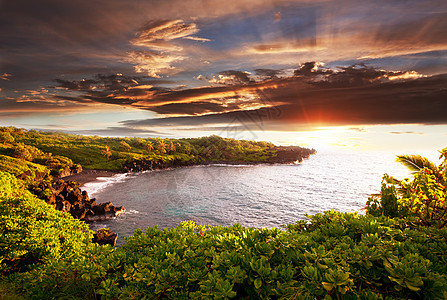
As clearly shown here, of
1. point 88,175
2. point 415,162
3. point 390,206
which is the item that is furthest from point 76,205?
point 415,162

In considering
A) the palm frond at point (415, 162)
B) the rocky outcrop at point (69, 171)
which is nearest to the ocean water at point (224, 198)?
the rocky outcrop at point (69, 171)

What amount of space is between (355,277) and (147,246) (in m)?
5.69

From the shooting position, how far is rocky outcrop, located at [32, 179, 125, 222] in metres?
38.4

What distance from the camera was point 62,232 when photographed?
508 inches

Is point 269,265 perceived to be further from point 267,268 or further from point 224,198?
point 224,198

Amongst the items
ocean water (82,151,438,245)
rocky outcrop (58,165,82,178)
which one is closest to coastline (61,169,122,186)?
rocky outcrop (58,165,82,178)

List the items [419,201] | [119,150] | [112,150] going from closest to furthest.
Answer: [419,201] → [112,150] → [119,150]

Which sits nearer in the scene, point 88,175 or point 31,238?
point 31,238

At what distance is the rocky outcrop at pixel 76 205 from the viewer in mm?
38375

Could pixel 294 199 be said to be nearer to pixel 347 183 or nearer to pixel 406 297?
pixel 347 183

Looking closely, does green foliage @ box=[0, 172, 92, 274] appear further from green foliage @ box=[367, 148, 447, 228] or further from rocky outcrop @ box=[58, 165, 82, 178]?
rocky outcrop @ box=[58, 165, 82, 178]

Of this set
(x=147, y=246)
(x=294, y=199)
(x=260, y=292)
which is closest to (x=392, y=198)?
(x=260, y=292)

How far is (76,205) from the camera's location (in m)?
41.1

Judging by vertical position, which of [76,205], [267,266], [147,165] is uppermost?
[267,266]
